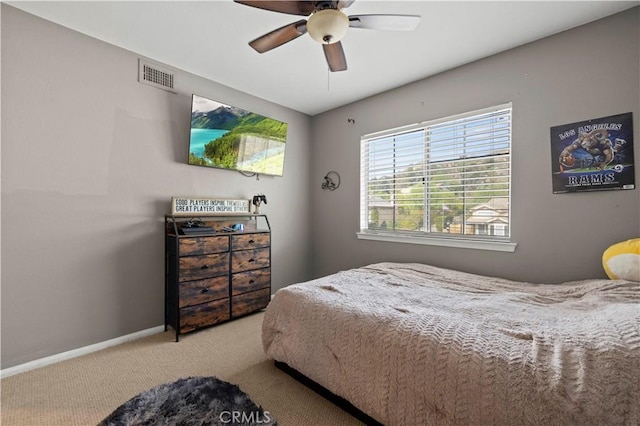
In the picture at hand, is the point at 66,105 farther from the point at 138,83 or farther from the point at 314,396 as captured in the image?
the point at 314,396

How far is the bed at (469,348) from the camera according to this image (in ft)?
3.10

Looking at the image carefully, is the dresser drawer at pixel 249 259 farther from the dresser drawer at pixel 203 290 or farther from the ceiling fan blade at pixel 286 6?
the ceiling fan blade at pixel 286 6

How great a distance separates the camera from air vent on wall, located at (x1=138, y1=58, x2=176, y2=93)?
255 cm

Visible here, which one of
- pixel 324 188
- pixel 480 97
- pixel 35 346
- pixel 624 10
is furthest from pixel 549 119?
pixel 35 346

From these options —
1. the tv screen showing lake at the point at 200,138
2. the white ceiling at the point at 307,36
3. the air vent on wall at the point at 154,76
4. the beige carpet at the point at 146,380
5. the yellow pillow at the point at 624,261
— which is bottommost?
the beige carpet at the point at 146,380

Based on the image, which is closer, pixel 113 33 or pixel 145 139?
pixel 113 33

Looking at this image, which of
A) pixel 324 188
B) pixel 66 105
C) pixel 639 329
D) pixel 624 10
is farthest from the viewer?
pixel 324 188

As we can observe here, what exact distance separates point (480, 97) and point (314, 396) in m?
2.88

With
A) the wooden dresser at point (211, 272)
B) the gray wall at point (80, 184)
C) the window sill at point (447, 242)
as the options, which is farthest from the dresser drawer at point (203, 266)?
the window sill at point (447, 242)

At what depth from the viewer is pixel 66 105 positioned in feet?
7.14

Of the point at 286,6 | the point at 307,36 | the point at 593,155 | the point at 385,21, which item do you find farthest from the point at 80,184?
the point at 593,155

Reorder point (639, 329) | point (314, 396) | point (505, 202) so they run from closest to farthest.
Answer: point (639, 329) → point (314, 396) → point (505, 202)

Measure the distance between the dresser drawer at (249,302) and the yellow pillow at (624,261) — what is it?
2.90m

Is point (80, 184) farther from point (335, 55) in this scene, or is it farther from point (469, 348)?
point (469, 348)
